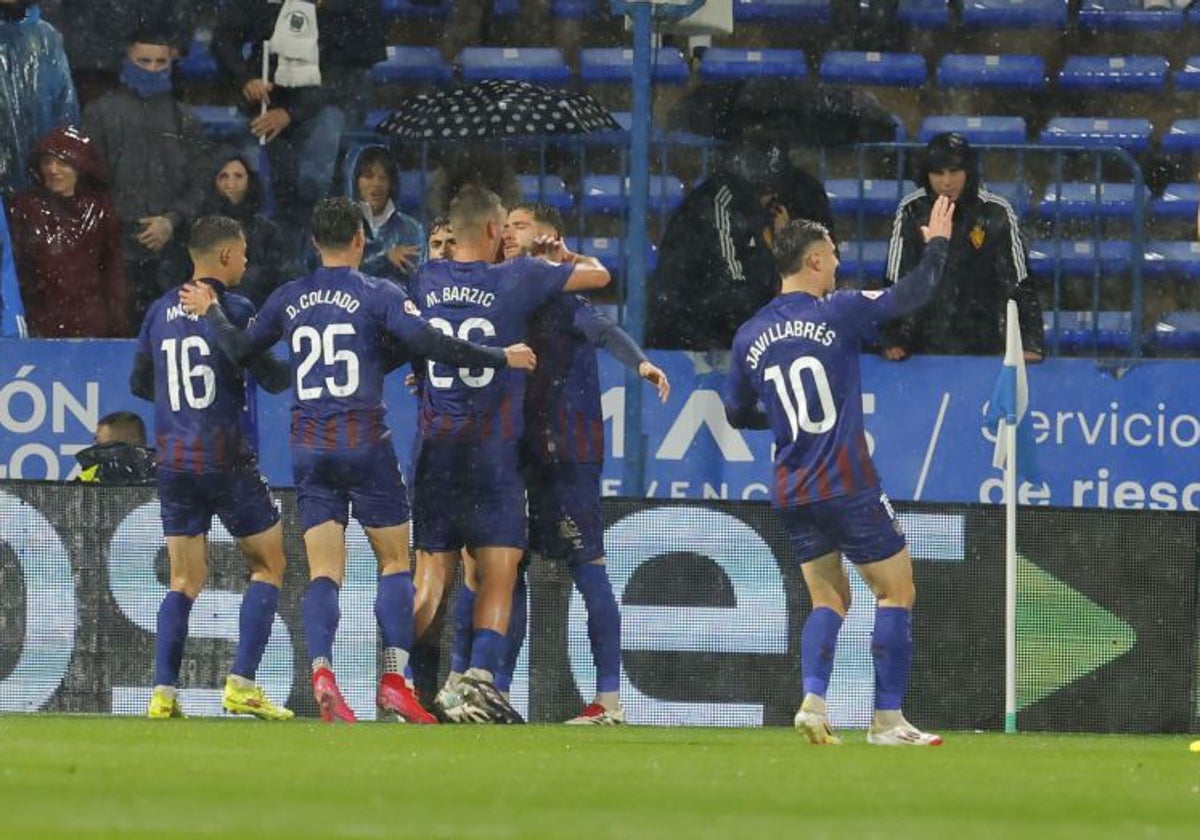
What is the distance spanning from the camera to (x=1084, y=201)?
53.9 ft

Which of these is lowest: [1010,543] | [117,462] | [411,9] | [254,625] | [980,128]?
[254,625]

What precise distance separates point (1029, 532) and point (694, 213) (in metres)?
3.40

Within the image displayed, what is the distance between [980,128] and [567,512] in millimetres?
7206

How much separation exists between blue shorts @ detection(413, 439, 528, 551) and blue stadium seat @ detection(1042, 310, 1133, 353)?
5394 millimetres

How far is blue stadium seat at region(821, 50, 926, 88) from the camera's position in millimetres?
18219

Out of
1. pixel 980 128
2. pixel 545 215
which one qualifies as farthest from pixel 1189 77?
pixel 545 215

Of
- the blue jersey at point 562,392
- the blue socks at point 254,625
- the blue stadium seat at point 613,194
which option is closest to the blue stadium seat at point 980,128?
the blue stadium seat at point 613,194

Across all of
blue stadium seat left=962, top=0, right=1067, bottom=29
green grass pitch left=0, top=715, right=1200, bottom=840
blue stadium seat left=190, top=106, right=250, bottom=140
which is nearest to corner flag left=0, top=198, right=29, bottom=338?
blue stadium seat left=190, top=106, right=250, bottom=140

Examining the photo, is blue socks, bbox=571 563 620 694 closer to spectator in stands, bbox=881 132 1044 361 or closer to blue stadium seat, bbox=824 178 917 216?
spectator in stands, bbox=881 132 1044 361

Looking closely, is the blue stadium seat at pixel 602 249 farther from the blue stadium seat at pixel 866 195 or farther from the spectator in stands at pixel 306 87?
the spectator in stands at pixel 306 87

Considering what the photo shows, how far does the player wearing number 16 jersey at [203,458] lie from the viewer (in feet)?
38.4

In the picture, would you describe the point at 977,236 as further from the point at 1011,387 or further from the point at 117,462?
the point at 117,462

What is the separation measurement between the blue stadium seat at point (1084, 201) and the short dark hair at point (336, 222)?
583 cm

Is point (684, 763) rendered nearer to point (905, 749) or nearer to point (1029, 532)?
point (905, 749)
